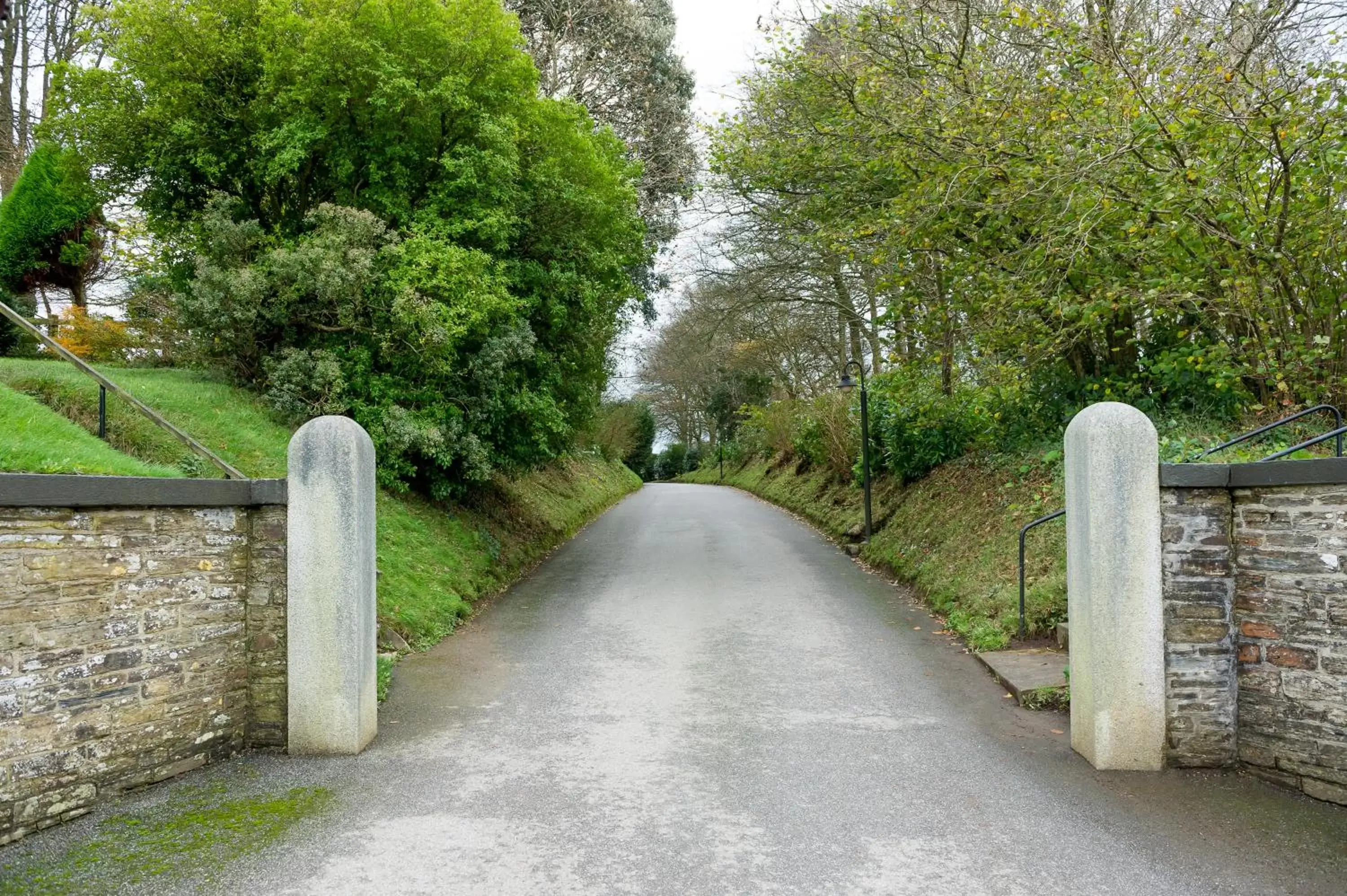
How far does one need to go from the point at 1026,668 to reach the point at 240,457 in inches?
378

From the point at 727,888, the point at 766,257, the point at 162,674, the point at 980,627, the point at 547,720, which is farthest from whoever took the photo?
the point at 766,257

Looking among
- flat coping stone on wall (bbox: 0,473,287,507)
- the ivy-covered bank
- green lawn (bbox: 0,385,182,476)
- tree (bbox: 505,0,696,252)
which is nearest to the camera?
flat coping stone on wall (bbox: 0,473,287,507)

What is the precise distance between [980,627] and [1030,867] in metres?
5.15

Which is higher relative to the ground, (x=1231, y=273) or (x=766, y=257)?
(x=766, y=257)

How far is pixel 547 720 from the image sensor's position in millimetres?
6992

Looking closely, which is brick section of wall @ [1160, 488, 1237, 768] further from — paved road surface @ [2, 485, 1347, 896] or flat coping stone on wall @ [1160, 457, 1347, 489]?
paved road surface @ [2, 485, 1347, 896]

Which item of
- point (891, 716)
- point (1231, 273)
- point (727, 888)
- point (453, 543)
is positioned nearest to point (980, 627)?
point (891, 716)

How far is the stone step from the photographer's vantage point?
289 inches

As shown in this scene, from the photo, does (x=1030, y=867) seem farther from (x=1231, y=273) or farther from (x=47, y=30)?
(x=47, y=30)

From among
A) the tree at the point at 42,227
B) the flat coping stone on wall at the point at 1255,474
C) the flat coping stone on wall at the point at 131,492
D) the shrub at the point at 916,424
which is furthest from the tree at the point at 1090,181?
the tree at the point at 42,227

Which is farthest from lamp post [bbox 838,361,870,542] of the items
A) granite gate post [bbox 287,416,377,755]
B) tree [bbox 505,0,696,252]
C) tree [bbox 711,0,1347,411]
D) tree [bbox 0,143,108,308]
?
tree [bbox 0,143,108,308]

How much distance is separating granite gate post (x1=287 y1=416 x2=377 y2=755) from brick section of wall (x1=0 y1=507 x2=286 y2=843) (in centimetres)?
16

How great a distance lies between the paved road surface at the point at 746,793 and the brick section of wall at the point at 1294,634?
256 millimetres

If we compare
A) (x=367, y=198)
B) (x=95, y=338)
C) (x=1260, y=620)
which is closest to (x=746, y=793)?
(x=1260, y=620)
